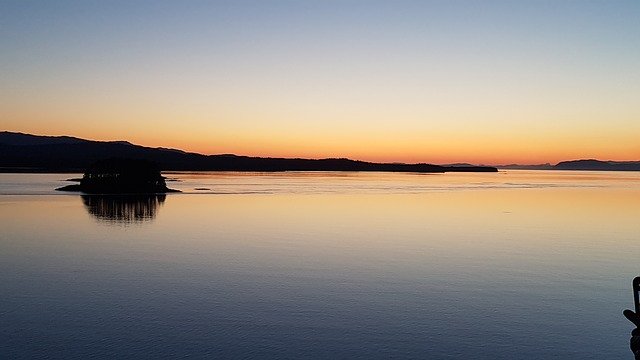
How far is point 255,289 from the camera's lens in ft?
65.9

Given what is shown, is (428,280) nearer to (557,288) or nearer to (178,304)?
(557,288)

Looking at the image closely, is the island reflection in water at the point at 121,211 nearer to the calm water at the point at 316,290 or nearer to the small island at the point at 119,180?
the calm water at the point at 316,290

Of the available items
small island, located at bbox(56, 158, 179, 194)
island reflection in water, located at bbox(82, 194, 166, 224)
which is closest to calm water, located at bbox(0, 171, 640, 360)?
island reflection in water, located at bbox(82, 194, 166, 224)

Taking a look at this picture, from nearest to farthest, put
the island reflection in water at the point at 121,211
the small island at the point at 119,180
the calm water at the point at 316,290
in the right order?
the calm water at the point at 316,290 → the island reflection in water at the point at 121,211 → the small island at the point at 119,180

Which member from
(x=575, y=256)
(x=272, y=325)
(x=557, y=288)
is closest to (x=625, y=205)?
(x=575, y=256)

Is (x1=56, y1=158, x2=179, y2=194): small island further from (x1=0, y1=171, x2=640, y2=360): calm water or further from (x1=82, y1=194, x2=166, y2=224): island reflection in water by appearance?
(x1=0, y1=171, x2=640, y2=360): calm water

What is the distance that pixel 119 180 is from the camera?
82.0m

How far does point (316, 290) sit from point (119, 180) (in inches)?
2708

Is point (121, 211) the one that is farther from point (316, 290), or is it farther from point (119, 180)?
point (316, 290)

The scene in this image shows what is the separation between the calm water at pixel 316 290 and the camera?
14.3 metres

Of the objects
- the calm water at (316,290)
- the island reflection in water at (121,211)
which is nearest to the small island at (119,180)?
the island reflection in water at (121,211)

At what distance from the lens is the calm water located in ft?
47.1

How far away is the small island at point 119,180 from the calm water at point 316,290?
40532 millimetres

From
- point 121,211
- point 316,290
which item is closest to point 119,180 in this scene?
point 121,211
